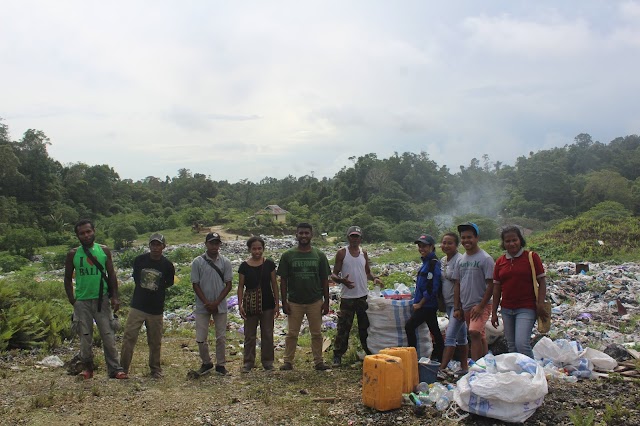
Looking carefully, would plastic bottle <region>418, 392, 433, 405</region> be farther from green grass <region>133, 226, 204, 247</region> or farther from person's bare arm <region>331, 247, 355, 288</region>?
green grass <region>133, 226, 204, 247</region>

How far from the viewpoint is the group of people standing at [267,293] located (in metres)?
4.68

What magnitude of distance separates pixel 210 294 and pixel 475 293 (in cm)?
271

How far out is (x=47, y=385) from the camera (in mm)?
4824

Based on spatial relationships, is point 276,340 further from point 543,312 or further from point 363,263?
point 543,312

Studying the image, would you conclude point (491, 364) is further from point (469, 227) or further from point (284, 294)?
point (284, 294)

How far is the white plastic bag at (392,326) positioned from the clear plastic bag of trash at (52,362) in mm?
3685

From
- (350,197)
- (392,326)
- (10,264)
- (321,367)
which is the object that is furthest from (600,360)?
(350,197)

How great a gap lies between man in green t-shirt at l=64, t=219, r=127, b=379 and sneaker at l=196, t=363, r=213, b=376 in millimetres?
751

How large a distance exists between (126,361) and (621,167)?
62689 millimetres

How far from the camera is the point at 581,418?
3.42 meters

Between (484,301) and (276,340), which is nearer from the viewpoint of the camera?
(484,301)

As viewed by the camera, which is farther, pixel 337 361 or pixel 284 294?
pixel 337 361

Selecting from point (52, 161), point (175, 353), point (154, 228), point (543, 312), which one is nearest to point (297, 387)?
point (543, 312)

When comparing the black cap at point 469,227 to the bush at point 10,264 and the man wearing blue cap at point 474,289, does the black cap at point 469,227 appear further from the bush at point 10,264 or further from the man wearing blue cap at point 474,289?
the bush at point 10,264
